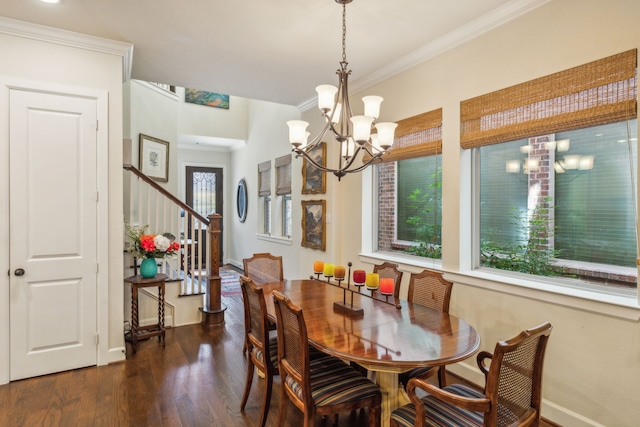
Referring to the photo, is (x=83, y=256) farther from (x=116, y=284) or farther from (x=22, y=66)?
(x=22, y=66)

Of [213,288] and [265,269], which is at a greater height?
[265,269]

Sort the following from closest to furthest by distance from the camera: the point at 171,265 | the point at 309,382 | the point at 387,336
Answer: the point at 309,382
the point at 387,336
the point at 171,265

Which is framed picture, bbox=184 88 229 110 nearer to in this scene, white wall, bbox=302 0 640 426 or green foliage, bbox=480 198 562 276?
white wall, bbox=302 0 640 426

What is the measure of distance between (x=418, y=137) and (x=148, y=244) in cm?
282

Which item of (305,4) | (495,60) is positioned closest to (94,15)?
(305,4)

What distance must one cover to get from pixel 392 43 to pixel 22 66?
9.88 feet

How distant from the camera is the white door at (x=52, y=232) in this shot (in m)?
2.79

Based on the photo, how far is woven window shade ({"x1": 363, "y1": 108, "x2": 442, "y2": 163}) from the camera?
123 inches

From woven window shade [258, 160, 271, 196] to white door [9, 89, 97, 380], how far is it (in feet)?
12.2

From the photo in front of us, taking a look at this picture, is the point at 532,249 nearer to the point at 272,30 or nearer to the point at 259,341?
the point at 259,341

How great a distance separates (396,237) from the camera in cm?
388

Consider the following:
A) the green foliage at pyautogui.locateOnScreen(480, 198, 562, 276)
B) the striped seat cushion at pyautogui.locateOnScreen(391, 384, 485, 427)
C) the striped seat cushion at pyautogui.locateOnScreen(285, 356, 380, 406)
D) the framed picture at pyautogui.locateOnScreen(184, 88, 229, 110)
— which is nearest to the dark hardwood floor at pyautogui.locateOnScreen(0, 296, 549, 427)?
the striped seat cushion at pyautogui.locateOnScreen(285, 356, 380, 406)

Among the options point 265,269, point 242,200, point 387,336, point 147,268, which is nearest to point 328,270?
point 387,336

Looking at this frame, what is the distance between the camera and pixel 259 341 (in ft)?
7.39
